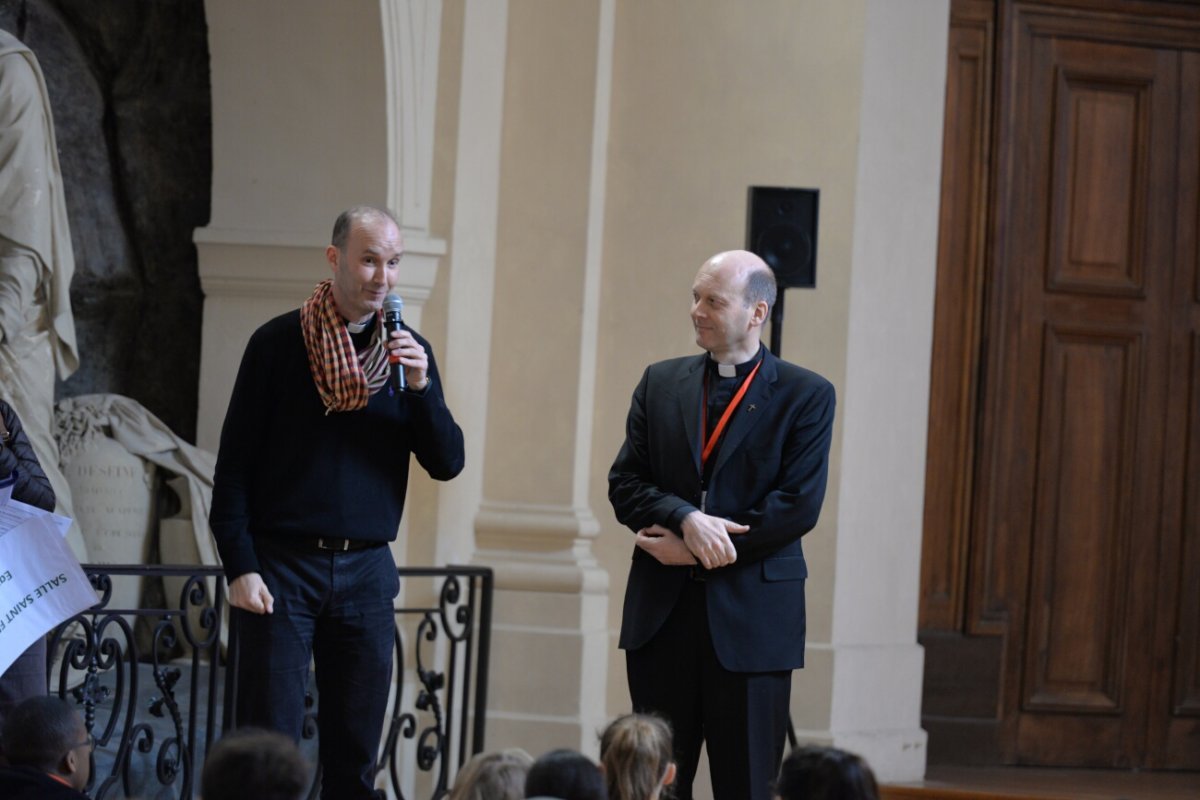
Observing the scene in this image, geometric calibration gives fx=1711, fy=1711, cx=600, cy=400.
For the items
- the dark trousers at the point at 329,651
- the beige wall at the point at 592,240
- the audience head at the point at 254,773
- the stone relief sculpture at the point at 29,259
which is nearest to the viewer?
the audience head at the point at 254,773

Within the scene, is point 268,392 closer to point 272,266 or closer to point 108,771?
point 108,771

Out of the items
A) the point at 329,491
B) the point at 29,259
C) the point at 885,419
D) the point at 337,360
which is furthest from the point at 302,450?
the point at 885,419

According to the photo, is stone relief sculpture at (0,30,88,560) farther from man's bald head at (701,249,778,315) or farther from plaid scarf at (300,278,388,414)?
man's bald head at (701,249,778,315)

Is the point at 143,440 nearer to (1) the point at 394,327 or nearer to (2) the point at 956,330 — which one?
(1) the point at 394,327

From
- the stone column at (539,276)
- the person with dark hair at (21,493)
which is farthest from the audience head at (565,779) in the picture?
the stone column at (539,276)

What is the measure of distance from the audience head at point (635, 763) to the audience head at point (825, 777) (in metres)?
0.43

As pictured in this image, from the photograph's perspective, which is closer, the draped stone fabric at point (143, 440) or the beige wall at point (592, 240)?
the draped stone fabric at point (143, 440)

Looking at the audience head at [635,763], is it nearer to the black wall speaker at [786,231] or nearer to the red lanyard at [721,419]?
the red lanyard at [721,419]

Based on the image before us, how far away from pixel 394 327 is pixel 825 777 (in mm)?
1425

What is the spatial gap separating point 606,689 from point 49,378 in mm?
2199

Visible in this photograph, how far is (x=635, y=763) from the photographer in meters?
2.99

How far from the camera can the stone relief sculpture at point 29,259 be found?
5484mm

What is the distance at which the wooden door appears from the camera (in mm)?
6723

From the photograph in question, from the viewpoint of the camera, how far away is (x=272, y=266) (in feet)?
19.7
